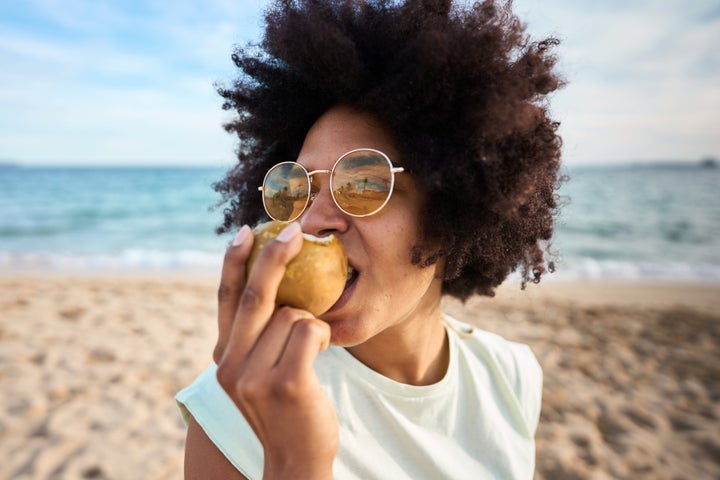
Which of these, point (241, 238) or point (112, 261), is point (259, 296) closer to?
point (241, 238)

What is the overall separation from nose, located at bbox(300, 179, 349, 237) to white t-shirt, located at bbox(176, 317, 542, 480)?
482 millimetres

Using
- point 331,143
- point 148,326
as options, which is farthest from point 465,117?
point 148,326

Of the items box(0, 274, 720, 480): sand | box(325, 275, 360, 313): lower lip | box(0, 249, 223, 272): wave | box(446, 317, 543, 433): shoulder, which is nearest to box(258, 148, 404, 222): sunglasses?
box(325, 275, 360, 313): lower lip

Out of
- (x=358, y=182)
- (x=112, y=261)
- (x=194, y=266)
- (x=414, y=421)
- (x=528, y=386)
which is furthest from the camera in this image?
(x=112, y=261)

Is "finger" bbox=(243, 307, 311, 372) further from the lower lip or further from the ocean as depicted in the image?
the ocean

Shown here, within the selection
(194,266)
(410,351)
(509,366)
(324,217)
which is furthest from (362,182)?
(194,266)

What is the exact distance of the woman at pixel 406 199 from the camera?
1.55 metres

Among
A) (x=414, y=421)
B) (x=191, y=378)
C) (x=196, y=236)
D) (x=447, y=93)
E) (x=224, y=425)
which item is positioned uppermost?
(x=447, y=93)

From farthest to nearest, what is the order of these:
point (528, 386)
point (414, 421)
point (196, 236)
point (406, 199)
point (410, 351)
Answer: point (196, 236) → point (528, 386) → point (410, 351) → point (414, 421) → point (406, 199)

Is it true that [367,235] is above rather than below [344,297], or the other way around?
above

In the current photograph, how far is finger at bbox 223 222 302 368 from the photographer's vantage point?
41.2 inches

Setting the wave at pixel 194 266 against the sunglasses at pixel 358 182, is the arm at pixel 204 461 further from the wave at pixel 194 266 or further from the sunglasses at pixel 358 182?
the wave at pixel 194 266

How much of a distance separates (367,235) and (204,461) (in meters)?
0.79

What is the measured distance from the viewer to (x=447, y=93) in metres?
1.60
